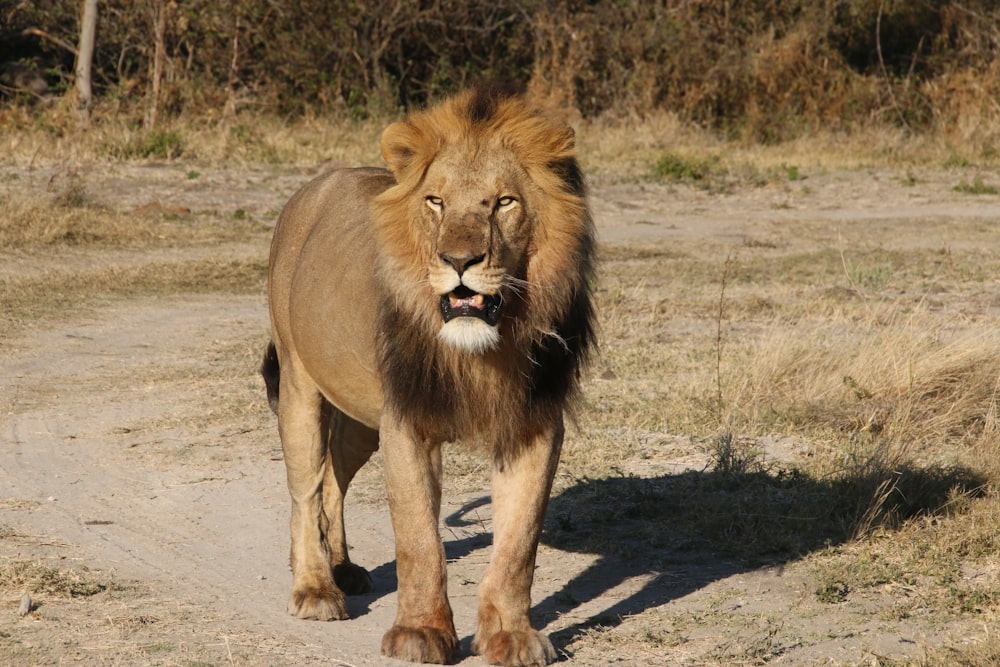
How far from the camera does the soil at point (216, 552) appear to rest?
3.55 meters

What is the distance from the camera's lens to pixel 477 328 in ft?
10.2

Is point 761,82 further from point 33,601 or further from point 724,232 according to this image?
point 33,601

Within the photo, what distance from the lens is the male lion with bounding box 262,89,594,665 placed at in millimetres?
3184

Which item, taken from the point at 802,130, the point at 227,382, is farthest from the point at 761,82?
the point at 227,382

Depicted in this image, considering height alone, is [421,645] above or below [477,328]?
below

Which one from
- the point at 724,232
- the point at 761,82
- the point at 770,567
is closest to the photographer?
the point at 770,567

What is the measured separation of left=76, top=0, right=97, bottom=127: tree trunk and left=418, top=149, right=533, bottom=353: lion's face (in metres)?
11.5

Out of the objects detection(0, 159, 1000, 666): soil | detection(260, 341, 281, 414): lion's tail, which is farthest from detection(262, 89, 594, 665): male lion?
detection(260, 341, 281, 414): lion's tail

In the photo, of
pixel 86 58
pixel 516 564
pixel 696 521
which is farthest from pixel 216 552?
pixel 86 58

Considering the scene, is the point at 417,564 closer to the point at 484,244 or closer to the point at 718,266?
the point at 484,244

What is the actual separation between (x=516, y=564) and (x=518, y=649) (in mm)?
206

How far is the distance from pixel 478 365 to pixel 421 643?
682 mm

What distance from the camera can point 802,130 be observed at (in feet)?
53.6

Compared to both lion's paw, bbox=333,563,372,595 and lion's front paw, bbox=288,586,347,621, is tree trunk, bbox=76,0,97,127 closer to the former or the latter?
lion's paw, bbox=333,563,372,595
